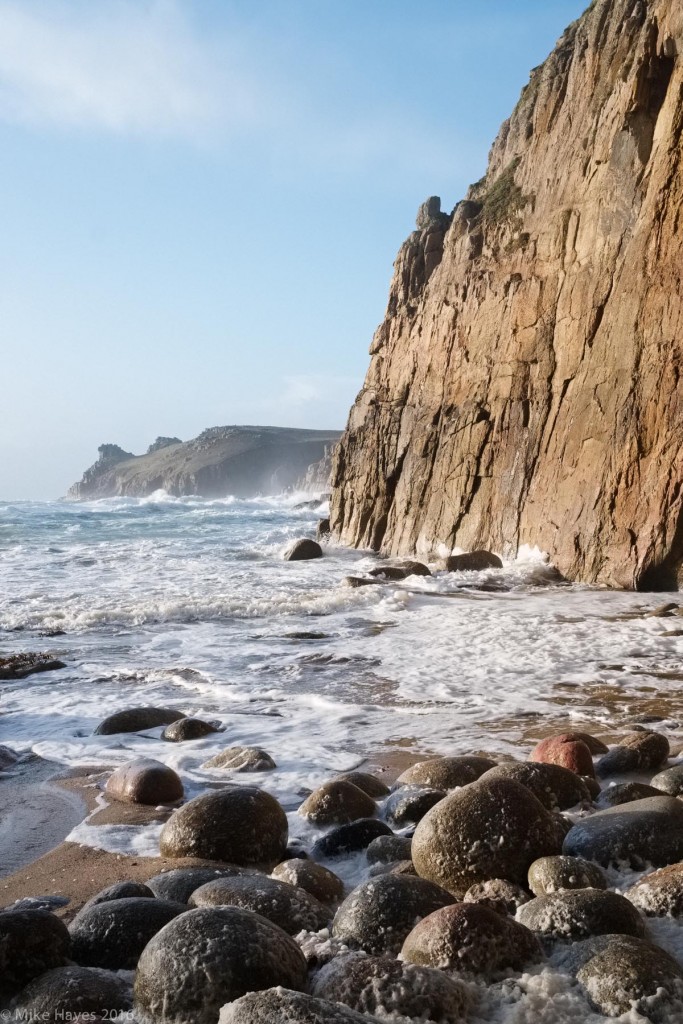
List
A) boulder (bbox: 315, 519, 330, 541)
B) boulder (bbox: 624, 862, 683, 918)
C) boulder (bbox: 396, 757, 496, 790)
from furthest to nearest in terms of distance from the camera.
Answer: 1. boulder (bbox: 315, 519, 330, 541)
2. boulder (bbox: 396, 757, 496, 790)
3. boulder (bbox: 624, 862, 683, 918)

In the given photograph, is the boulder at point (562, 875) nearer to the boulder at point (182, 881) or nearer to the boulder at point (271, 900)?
the boulder at point (271, 900)

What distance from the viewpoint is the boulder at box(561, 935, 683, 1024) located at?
2262mm

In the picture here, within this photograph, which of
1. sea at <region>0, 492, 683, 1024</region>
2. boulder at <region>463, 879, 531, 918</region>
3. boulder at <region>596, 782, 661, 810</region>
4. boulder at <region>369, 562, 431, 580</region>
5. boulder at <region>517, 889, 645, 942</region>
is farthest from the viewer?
boulder at <region>369, 562, 431, 580</region>

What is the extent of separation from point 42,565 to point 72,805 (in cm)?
1546

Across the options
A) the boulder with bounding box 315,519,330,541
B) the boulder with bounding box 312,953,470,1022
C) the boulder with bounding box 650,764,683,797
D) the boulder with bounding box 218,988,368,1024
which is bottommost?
the boulder with bounding box 650,764,683,797

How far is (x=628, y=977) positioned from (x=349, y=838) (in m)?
1.78

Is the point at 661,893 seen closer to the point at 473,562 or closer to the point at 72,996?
the point at 72,996

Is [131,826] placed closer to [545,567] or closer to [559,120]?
[545,567]

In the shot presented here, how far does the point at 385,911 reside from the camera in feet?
9.29

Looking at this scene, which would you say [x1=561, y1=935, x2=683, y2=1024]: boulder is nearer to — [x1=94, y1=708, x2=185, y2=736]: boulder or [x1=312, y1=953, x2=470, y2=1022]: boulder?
[x1=312, y1=953, x2=470, y2=1022]: boulder

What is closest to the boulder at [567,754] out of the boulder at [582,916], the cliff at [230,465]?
the boulder at [582,916]

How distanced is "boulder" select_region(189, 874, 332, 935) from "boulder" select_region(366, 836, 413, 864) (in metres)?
0.60

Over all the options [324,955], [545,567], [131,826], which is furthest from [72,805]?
[545,567]

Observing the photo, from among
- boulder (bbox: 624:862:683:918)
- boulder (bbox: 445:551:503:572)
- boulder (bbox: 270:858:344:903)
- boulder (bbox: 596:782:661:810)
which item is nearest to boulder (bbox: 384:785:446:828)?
boulder (bbox: 270:858:344:903)
